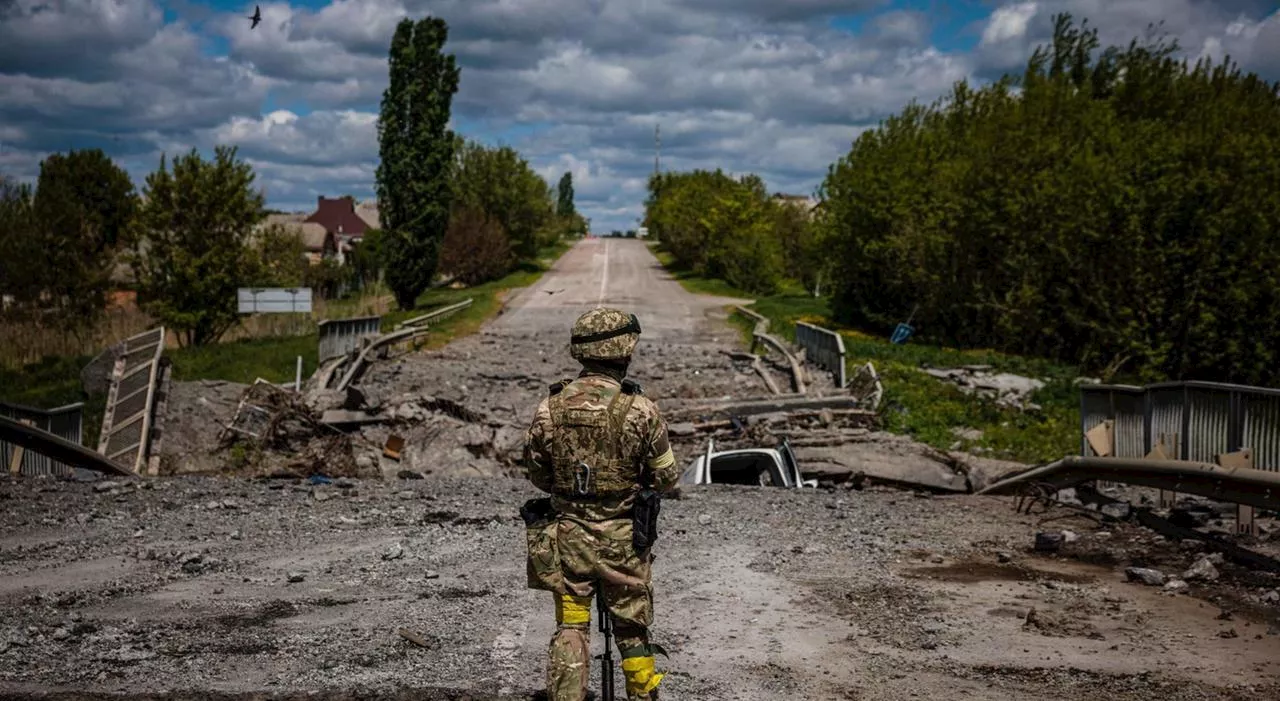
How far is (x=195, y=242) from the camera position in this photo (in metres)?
32.2

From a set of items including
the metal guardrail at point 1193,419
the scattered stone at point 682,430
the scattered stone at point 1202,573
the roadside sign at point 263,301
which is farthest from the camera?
the roadside sign at point 263,301

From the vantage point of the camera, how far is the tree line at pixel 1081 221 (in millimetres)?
24969

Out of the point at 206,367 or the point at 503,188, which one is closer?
the point at 206,367

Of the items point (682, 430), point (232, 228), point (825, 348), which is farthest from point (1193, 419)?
point (232, 228)

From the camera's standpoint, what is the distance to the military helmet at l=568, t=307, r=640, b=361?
5.50 m

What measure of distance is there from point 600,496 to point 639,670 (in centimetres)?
78

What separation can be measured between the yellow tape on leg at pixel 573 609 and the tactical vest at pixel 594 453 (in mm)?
451

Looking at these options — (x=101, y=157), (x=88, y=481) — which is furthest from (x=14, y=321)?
(x=88, y=481)

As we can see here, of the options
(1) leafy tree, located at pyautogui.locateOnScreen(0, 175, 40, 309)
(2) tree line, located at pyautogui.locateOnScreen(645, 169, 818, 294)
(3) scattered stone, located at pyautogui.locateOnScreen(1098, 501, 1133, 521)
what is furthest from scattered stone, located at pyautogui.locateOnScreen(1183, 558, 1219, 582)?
(1) leafy tree, located at pyautogui.locateOnScreen(0, 175, 40, 309)

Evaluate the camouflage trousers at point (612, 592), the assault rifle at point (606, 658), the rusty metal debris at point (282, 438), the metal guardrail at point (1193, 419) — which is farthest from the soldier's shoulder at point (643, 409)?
the rusty metal debris at point (282, 438)

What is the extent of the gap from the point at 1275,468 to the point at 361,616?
7819 mm

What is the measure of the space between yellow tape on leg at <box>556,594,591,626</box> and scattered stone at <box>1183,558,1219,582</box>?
18.8ft

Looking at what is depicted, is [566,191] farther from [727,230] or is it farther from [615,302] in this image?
[615,302]

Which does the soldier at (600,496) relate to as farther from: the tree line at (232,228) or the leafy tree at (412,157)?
the leafy tree at (412,157)
